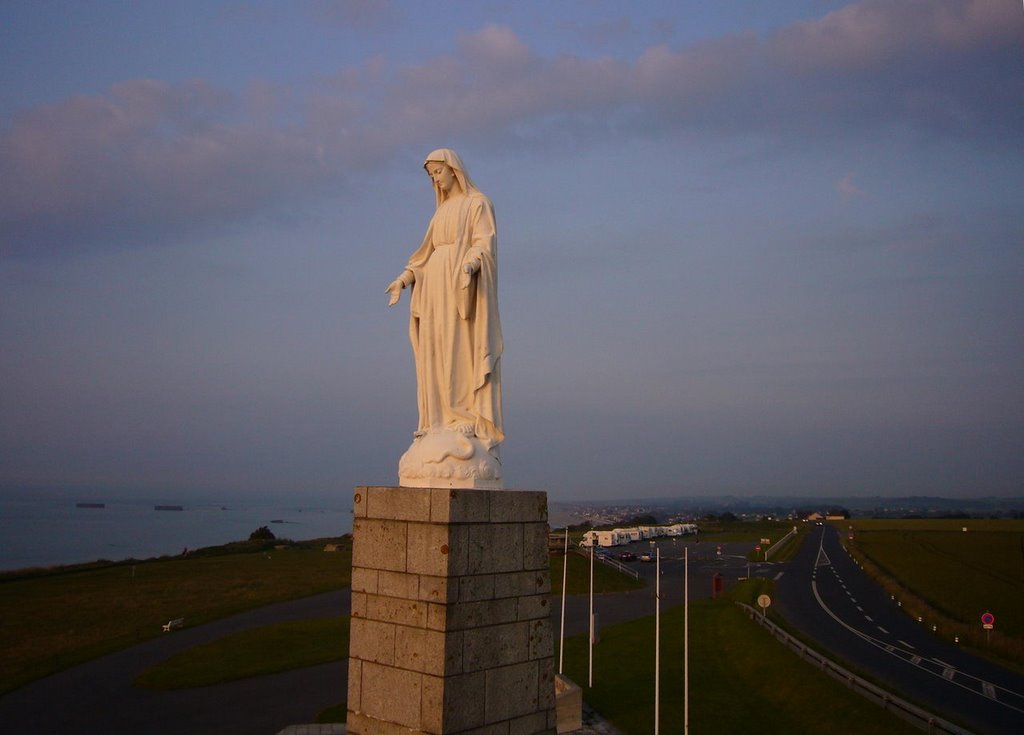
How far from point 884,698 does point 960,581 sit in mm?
30078

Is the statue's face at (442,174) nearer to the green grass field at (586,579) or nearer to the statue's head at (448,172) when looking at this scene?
the statue's head at (448,172)

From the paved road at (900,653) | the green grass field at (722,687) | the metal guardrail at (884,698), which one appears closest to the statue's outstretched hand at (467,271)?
the green grass field at (722,687)

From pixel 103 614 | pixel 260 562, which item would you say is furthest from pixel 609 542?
pixel 103 614

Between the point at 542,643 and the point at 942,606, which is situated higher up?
the point at 542,643

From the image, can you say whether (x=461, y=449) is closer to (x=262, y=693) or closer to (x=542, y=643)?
(x=542, y=643)

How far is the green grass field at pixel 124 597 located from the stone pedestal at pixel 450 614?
1702 centimetres

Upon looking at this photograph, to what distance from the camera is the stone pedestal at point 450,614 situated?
308 inches

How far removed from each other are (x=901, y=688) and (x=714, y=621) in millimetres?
9412

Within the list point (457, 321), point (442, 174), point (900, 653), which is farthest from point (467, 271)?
point (900, 653)

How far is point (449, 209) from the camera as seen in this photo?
998 cm

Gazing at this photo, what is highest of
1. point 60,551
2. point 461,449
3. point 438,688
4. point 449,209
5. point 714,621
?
point 449,209

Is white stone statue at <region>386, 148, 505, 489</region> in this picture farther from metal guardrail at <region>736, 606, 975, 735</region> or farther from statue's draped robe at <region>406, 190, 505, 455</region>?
metal guardrail at <region>736, 606, 975, 735</region>

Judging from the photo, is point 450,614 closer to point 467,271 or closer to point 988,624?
point 467,271

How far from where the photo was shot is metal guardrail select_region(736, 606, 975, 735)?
15.7 metres
